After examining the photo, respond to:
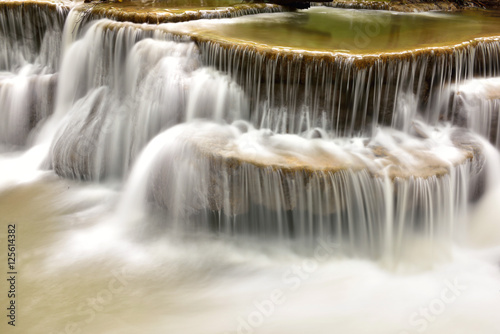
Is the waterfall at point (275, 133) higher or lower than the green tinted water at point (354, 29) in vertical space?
lower

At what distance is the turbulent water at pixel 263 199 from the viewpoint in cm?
496

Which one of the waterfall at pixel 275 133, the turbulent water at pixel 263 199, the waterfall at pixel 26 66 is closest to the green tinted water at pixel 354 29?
the waterfall at pixel 275 133

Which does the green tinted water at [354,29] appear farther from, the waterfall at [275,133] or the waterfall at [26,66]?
the waterfall at [26,66]

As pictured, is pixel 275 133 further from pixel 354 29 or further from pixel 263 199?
pixel 354 29

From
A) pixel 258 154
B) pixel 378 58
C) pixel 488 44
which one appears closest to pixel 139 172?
pixel 258 154

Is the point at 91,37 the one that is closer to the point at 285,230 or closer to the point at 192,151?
the point at 192,151

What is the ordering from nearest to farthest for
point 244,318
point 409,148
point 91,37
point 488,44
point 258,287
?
1. point 244,318
2. point 258,287
3. point 409,148
4. point 488,44
5. point 91,37

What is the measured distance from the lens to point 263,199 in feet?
17.9

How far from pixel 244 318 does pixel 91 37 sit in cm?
531

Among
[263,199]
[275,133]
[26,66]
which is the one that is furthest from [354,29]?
[26,66]

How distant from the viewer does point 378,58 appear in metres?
6.10

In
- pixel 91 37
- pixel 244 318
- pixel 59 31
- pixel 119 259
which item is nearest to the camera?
pixel 244 318

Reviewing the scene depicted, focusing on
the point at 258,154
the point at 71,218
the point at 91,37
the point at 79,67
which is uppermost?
the point at 91,37

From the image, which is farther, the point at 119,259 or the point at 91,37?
the point at 91,37
